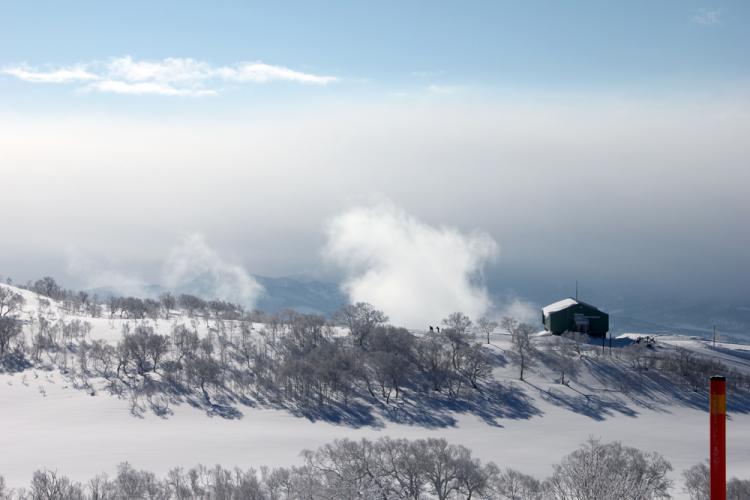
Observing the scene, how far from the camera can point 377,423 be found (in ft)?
283

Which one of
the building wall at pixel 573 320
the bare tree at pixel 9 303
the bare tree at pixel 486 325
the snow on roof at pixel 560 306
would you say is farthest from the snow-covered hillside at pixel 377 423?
the bare tree at pixel 9 303

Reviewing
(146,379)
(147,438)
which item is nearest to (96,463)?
(147,438)

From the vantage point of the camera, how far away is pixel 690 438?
81.2 metres

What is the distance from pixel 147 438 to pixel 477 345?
142 feet

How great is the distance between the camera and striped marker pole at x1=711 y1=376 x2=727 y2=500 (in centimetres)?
2417

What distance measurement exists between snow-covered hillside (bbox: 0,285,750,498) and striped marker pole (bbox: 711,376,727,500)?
134 feet

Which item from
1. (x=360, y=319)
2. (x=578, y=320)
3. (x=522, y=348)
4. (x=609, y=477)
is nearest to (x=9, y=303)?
(x=360, y=319)

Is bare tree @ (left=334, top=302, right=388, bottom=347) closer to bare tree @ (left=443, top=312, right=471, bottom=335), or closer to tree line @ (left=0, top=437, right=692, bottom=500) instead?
bare tree @ (left=443, top=312, right=471, bottom=335)

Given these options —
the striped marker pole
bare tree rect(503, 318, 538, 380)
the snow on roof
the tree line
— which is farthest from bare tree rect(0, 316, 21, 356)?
the striped marker pole

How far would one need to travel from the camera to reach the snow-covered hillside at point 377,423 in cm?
7156

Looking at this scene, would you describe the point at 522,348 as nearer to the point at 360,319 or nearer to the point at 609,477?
the point at 360,319

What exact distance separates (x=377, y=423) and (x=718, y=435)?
64.2 meters

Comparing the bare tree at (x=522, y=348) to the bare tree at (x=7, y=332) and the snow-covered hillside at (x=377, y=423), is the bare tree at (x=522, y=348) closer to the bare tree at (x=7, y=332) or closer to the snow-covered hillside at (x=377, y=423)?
the snow-covered hillside at (x=377, y=423)

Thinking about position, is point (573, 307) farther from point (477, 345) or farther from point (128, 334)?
point (128, 334)
